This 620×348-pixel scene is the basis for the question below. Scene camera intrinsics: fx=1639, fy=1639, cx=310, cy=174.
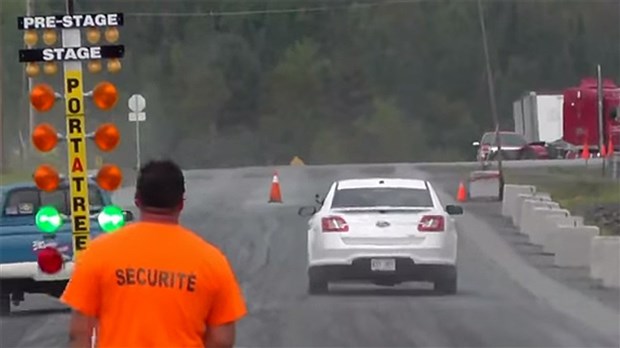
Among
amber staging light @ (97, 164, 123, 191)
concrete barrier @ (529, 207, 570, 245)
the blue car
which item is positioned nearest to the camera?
amber staging light @ (97, 164, 123, 191)

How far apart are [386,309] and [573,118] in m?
28.7

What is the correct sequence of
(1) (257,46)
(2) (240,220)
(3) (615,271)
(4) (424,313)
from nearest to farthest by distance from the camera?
(4) (424,313)
(3) (615,271)
(2) (240,220)
(1) (257,46)

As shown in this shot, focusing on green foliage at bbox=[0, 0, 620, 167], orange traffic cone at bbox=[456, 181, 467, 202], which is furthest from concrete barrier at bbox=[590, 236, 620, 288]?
green foliage at bbox=[0, 0, 620, 167]

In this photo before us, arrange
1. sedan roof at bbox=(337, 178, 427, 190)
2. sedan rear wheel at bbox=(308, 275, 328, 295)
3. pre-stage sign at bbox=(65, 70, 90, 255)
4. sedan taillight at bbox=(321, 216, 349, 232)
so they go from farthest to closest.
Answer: sedan roof at bbox=(337, 178, 427, 190), sedan rear wheel at bbox=(308, 275, 328, 295), sedan taillight at bbox=(321, 216, 349, 232), pre-stage sign at bbox=(65, 70, 90, 255)

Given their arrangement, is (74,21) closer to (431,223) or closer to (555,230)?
(431,223)

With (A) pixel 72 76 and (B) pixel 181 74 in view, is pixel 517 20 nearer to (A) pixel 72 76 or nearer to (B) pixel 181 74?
(B) pixel 181 74

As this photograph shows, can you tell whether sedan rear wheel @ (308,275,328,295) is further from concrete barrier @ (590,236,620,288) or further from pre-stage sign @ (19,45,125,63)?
pre-stage sign @ (19,45,125,63)

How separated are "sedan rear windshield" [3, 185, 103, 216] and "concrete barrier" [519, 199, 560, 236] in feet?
37.4

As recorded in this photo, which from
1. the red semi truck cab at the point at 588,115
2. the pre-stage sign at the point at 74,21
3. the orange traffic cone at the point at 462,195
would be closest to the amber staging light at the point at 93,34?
the pre-stage sign at the point at 74,21

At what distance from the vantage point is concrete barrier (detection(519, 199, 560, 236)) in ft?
98.5

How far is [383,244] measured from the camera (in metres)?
21.4

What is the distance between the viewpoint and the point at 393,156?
7844 cm

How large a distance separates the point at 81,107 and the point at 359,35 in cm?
6813

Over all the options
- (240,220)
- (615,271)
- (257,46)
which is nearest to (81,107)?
(615,271)
